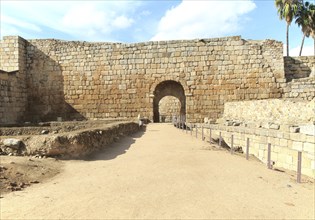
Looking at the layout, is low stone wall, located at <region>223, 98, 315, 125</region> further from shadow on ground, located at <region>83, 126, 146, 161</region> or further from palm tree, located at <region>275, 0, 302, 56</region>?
palm tree, located at <region>275, 0, 302, 56</region>

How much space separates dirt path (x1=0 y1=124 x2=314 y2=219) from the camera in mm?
3504

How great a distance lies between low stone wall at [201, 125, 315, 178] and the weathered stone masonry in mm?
5407

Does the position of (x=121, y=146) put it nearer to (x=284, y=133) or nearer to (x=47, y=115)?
(x=284, y=133)

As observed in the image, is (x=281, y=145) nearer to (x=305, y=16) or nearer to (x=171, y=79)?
(x=171, y=79)

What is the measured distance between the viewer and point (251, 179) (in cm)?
552

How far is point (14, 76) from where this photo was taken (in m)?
16.6

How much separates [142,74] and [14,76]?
7583 millimetres

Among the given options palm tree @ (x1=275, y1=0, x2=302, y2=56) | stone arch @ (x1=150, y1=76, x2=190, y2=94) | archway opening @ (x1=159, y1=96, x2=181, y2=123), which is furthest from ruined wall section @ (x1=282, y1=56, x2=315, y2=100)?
archway opening @ (x1=159, y1=96, x2=181, y2=123)

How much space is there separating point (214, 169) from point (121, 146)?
3.46 meters

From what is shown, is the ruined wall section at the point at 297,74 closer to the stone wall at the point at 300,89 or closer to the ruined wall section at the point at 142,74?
the stone wall at the point at 300,89

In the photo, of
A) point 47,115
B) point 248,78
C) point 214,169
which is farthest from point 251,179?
point 47,115

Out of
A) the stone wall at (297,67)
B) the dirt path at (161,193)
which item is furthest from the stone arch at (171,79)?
the dirt path at (161,193)

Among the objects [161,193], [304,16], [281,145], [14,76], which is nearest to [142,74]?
[14,76]

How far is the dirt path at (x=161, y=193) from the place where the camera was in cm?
A: 350
